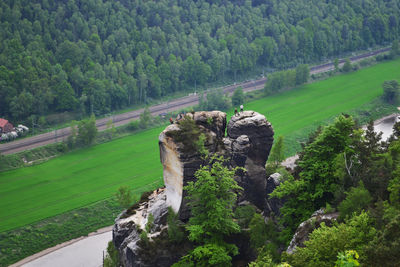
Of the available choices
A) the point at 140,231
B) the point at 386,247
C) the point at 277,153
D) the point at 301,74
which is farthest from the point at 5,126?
the point at 386,247

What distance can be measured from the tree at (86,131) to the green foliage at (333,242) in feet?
274

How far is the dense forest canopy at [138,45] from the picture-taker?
13888cm

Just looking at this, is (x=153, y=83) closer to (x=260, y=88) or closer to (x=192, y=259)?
(x=260, y=88)

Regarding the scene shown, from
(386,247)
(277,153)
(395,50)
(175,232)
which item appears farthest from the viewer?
(395,50)

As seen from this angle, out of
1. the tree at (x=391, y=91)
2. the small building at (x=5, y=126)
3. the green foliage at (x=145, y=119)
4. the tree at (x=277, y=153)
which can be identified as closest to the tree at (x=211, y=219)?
the tree at (x=277, y=153)

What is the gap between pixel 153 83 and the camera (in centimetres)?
15038

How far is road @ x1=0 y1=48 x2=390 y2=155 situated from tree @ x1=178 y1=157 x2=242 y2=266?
227 ft

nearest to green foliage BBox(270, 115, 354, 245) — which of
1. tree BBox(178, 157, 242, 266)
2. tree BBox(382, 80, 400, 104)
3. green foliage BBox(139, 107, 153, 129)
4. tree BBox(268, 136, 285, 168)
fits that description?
tree BBox(178, 157, 242, 266)

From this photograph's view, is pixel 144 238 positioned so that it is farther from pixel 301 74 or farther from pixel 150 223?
pixel 301 74

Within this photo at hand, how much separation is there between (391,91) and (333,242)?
358 feet

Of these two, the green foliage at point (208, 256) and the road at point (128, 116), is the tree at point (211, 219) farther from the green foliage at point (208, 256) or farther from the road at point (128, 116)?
the road at point (128, 116)

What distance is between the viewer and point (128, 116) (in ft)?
460

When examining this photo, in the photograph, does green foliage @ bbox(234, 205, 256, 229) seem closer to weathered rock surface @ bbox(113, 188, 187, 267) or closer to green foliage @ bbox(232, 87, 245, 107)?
weathered rock surface @ bbox(113, 188, 187, 267)

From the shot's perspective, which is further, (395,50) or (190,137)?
(395,50)
